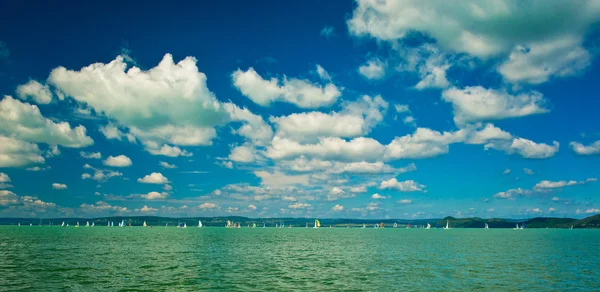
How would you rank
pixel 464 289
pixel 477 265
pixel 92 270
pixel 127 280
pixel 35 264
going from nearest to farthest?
1. pixel 464 289
2. pixel 127 280
3. pixel 92 270
4. pixel 35 264
5. pixel 477 265

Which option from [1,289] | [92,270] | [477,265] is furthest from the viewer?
[477,265]

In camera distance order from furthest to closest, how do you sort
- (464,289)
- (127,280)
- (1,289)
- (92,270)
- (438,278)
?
(92,270) → (438,278) → (127,280) → (464,289) → (1,289)

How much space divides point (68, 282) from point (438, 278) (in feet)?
172

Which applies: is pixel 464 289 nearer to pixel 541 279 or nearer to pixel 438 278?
pixel 438 278

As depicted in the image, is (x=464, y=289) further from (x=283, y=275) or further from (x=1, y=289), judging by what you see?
(x=1, y=289)

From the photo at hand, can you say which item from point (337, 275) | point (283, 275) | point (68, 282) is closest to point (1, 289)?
point (68, 282)

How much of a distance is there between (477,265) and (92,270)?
6987 centimetres

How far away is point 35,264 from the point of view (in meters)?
72.4

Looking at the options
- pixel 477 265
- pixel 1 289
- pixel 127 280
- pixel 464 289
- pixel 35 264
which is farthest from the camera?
pixel 477 265

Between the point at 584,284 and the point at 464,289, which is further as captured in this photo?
the point at 584,284

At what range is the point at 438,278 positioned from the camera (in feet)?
197

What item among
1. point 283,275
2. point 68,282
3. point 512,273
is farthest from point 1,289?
point 512,273

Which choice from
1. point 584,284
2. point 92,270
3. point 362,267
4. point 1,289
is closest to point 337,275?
point 362,267

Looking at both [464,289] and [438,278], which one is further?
[438,278]
